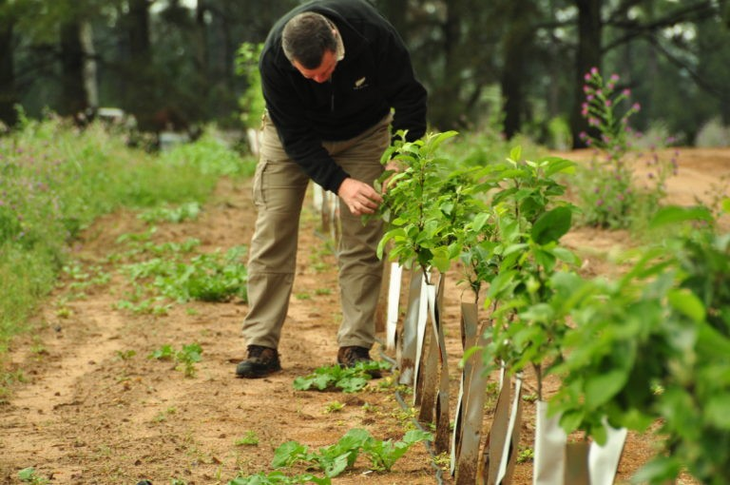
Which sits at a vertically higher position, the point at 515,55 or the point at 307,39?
the point at 515,55

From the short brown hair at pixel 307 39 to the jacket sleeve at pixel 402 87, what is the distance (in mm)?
487

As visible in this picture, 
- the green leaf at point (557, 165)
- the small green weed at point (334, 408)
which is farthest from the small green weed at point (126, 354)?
the green leaf at point (557, 165)

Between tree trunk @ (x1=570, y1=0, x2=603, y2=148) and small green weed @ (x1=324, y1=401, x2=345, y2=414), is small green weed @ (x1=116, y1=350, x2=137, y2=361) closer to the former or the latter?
small green weed @ (x1=324, y1=401, x2=345, y2=414)

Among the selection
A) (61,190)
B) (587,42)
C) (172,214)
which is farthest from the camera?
(587,42)

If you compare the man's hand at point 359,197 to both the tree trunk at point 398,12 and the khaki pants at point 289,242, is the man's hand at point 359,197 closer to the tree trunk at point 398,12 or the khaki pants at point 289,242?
the khaki pants at point 289,242

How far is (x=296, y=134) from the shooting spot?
4.61m

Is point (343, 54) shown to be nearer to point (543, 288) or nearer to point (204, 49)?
point (543, 288)

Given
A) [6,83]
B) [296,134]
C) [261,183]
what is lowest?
[261,183]

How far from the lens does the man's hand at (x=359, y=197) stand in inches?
175

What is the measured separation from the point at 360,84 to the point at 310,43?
0.56 meters

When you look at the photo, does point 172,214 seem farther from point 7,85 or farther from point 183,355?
point 7,85

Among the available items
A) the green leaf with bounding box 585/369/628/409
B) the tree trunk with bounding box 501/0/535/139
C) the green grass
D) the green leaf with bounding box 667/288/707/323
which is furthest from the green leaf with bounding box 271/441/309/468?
the tree trunk with bounding box 501/0/535/139

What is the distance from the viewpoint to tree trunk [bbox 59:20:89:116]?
23594 millimetres

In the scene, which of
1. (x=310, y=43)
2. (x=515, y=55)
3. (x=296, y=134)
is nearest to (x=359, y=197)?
(x=296, y=134)
